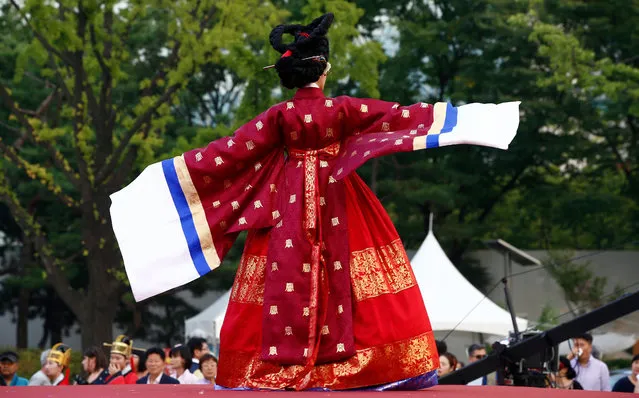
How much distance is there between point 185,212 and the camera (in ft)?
15.1

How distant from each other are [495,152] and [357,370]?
1522cm

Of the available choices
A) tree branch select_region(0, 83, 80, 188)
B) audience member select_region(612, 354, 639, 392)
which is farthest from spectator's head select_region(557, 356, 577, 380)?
tree branch select_region(0, 83, 80, 188)

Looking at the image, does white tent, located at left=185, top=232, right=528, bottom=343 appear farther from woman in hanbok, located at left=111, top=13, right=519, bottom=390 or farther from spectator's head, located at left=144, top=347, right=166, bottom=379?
woman in hanbok, located at left=111, top=13, right=519, bottom=390

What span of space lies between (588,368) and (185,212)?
382 centimetres

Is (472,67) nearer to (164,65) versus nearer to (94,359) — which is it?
(164,65)

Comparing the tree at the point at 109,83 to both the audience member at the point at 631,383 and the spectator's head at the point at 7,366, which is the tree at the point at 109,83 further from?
the audience member at the point at 631,383

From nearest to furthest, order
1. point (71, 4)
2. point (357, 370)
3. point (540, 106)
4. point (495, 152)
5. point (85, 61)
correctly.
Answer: point (357, 370)
point (71, 4)
point (85, 61)
point (540, 106)
point (495, 152)

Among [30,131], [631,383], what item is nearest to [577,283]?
[30,131]

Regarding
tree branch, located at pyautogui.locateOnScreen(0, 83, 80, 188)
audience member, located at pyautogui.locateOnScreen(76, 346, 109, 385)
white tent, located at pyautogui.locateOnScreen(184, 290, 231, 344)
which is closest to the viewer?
audience member, located at pyautogui.locateOnScreen(76, 346, 109, 385)

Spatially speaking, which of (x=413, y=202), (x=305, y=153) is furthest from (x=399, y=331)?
(x=413, y=202)

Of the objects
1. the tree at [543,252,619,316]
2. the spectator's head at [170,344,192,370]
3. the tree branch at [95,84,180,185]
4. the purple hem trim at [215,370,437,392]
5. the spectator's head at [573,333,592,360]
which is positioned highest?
the tree branch at [95,84,180,185]

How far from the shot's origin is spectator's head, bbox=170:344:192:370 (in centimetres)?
735

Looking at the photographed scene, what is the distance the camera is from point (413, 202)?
17938mm

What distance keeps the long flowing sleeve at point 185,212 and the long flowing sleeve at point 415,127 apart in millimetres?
334
